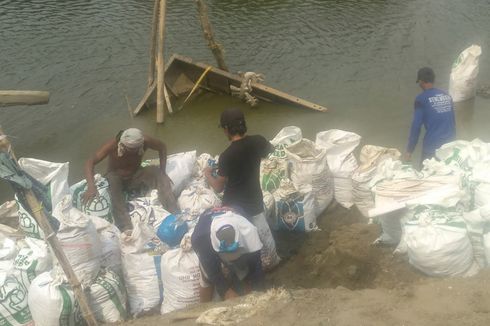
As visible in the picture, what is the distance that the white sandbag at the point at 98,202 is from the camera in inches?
182

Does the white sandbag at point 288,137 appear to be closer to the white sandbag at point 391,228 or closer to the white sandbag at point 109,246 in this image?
the white sandbag at point 391,228

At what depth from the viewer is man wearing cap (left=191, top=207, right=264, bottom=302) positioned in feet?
10.2

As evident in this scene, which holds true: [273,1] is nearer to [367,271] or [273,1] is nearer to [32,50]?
[32,50]

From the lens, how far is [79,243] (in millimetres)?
3719

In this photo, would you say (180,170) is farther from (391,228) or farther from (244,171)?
(391,228)

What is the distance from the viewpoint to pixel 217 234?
3096 millimetres

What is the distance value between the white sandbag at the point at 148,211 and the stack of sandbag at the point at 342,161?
1850mm

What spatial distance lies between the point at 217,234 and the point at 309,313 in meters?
0.76

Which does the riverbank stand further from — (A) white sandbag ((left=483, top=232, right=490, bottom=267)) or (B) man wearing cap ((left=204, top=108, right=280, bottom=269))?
(B) man wearing cap ((left=204, top=108, right=280, bottom=269))

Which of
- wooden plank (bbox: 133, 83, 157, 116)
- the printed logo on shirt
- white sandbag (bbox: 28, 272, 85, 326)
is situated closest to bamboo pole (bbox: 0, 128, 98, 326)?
white sandbag (bbox: 28, 272, 85, 326)

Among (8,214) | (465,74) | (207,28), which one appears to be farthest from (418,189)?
(207,28)

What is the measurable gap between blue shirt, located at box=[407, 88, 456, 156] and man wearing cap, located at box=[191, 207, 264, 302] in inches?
90.5

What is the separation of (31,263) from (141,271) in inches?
34.2

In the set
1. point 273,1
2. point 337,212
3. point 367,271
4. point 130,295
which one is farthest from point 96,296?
point 273,1
